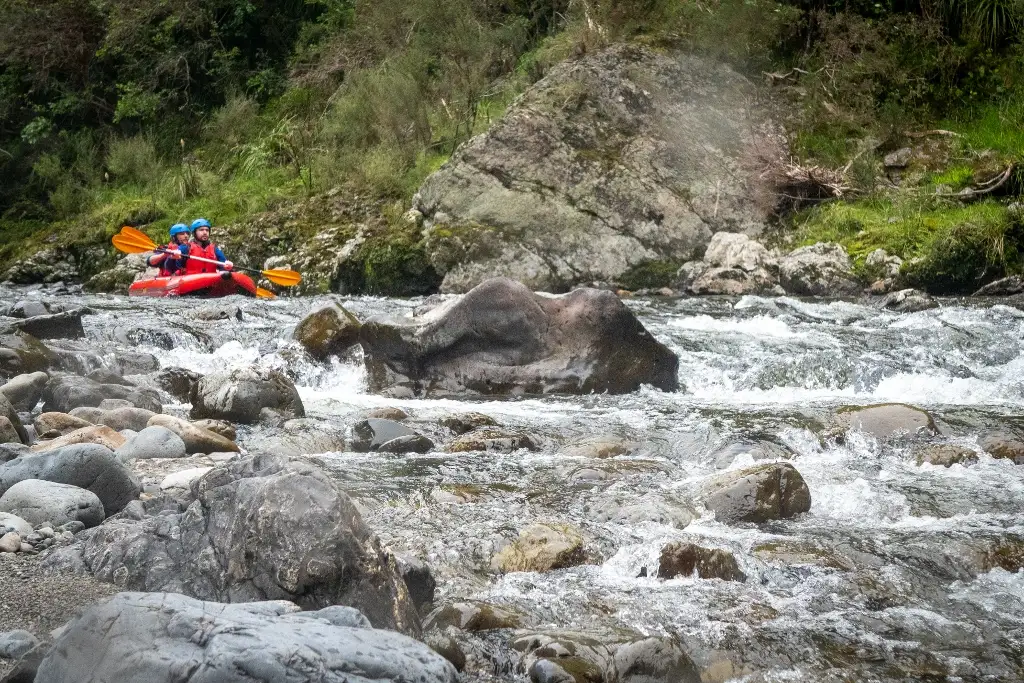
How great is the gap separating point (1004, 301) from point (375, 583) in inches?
357

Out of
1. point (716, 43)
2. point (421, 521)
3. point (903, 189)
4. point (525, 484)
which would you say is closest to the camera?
point (421, 521)

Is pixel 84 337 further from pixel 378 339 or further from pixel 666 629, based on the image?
pixel 666 629

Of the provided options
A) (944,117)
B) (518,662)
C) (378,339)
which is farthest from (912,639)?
(944,117)

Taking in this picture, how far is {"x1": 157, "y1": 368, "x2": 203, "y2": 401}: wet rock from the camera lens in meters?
7.17

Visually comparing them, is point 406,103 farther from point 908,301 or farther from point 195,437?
point 195,437

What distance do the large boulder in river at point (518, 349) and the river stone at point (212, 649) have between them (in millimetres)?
5245

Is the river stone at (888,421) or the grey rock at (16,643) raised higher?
the grey rock at (16,643)

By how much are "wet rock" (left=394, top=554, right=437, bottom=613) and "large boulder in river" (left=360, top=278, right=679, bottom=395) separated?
4072 mm

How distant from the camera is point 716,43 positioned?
49.9ft

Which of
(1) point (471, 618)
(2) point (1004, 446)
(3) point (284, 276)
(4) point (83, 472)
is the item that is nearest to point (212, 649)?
(1) point (471, 618)

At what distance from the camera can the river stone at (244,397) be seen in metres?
6.50

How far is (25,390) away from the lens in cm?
634

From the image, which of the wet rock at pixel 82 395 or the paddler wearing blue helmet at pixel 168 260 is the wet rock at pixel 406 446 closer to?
the wet rock at pixel 82 395

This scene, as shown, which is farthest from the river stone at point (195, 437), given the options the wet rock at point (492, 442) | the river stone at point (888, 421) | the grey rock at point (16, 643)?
the river stone at point (888, 421)
